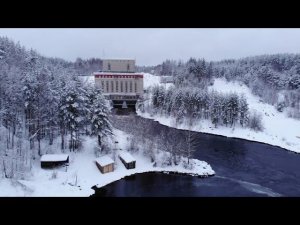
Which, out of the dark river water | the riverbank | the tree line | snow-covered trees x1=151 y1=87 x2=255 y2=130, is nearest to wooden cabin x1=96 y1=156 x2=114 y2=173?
the dark river water

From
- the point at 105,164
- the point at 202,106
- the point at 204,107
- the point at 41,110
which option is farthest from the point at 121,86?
the point at 105,164

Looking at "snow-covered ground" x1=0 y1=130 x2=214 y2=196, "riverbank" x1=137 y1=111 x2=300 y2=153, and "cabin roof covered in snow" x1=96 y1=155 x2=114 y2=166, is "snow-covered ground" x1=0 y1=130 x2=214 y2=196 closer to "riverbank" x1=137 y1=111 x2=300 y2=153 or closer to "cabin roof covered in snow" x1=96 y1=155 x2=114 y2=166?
"cabin roof covered in snow" x1=96 y1=155 x2=114 y2=166

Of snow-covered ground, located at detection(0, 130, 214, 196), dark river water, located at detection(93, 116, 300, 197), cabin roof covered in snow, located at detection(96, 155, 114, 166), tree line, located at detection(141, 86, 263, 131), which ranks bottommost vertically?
dark river water, located at detection(93, 116, 300, 197)

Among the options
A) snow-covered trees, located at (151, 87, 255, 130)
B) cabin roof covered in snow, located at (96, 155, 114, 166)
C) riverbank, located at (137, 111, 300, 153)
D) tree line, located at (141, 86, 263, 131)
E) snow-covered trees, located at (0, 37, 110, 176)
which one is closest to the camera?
cabin roof covered in snow, located at (96, 155, 114, 166)

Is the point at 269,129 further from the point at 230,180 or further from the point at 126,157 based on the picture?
the point at 126,157

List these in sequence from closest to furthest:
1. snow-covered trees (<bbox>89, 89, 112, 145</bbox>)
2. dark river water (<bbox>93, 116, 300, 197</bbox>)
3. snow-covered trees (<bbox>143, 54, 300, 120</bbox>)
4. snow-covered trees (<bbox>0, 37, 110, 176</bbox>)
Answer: dark river water (<bbox>93, 116, 300, 197</bbox>) → snow-covered trees (<bbox>0, 37, 110, 176</bbox>) → snow-covered trees (<bbox>89, 89, 112, 145</bbox>) → snow-covered trees (<bbox>143, 54, 300, 120</bbox>)
